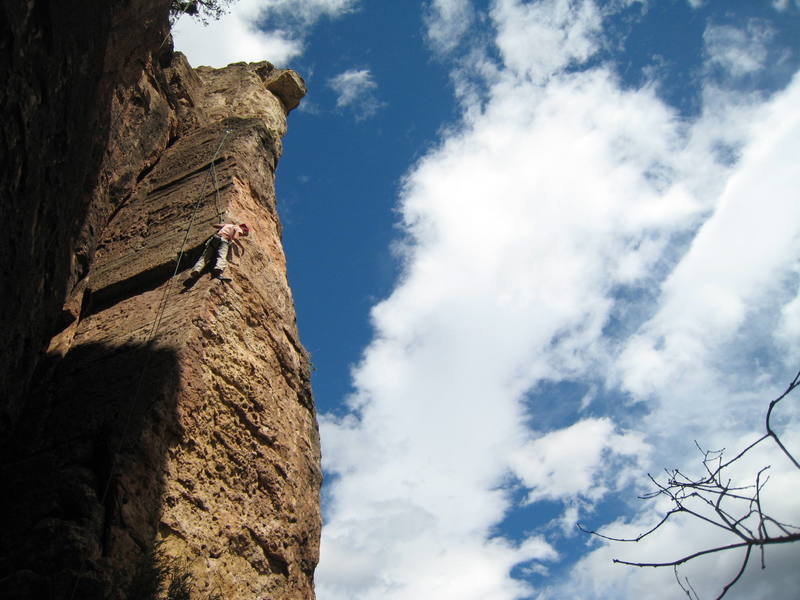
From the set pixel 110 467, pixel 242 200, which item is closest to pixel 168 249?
pixel 242 200

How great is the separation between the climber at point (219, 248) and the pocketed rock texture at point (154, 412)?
0.50ft

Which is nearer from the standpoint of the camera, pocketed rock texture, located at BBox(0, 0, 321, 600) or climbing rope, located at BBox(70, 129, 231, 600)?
pocketed rock texture, located at BBox(0, 0, 321, 600)

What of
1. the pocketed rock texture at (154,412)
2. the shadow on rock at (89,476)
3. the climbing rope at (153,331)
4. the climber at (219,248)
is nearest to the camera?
the shadow on rock at (89,476)

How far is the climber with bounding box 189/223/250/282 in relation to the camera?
6520 millimetres

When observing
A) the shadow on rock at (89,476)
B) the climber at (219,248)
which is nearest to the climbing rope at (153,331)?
the shadow on rock at (89,476)

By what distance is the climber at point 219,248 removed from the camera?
652 cm

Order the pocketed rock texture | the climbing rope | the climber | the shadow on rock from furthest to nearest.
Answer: the climber < the climbing rope < the pocketed rock texture < the shadow on rock

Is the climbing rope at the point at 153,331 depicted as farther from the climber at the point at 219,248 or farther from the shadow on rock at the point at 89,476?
the climber at the point at 219,248

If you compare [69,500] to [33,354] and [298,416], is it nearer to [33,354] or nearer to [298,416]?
[33,354]

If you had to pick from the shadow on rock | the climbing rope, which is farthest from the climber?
the shadow on rock

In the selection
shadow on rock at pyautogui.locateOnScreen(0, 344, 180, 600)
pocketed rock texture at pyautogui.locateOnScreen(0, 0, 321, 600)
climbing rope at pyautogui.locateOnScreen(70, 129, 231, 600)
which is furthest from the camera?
climbing rope at pyautogui.locateOnScreen(70, 129, 231, 600)

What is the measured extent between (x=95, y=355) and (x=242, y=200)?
141 inches

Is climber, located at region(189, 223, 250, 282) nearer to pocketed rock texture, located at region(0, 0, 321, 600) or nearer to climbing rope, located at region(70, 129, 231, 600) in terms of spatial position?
pocketed rock texture, located at region(0, 0, 321, 600)

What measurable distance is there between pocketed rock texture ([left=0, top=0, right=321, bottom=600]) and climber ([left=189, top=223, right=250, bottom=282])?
154mm
